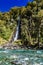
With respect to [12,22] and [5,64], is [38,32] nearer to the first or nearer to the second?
[12,22]

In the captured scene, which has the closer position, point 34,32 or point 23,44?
point 23,44

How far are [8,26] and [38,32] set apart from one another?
19.8m

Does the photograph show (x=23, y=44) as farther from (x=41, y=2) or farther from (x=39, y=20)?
(x=41, y=2)

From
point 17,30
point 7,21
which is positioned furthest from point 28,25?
Result: point 7,21

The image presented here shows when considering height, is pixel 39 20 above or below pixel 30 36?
above

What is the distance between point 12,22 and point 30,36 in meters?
19.1

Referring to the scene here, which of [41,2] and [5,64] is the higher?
[41,2]

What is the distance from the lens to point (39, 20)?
91.5 metres

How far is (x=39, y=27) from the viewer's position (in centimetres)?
8856

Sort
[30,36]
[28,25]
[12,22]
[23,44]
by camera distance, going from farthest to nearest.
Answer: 1. [12,22]
2. [28,25]
3. [30,36]
4. [23,44]

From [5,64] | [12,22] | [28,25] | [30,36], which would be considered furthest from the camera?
[12,22]

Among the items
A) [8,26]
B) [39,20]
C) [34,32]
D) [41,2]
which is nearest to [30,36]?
[34,32]

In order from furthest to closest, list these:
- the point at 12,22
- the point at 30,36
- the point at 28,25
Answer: the point at 12,22
the point at 28,25
the point at 30,36

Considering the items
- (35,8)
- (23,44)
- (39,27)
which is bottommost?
(23,44)
